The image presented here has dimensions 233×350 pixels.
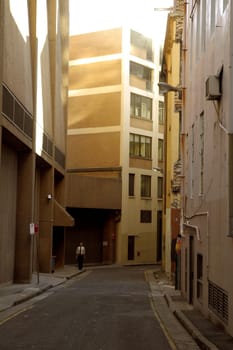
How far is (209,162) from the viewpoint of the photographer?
581 inches

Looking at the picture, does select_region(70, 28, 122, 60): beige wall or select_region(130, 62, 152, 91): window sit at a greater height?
select_region(70, 28, 122, 60): beige wall

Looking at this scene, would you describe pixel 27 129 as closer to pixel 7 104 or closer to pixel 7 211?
pixel 7 211

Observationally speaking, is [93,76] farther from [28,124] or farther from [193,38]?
[193,38]

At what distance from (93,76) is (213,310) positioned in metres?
42.6

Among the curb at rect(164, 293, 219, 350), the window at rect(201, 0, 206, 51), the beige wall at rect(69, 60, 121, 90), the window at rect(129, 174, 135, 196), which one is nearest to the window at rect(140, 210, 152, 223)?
the window at rect(129, 174, 135, 196)

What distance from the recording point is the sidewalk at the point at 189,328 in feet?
37.1

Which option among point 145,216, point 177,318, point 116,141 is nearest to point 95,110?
point 116,141

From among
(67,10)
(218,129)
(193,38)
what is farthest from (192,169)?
(67,10)

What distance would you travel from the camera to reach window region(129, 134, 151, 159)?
5453 centimetres

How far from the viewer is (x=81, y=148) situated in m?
54.9

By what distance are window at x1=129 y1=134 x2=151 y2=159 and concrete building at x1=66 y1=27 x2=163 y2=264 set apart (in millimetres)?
87

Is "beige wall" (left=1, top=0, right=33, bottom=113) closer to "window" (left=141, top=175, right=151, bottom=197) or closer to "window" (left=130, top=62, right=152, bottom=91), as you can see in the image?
"window" (left=130, top=62, right=152, bottom=91)

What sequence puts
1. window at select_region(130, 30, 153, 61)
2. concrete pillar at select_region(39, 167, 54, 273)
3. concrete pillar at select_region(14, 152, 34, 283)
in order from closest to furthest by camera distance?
concrete pillar at select_region(14, 152, 34, 283), concrete pillar at select_region(39, 167, 54, 273), window at select_region(130, 30, 153, 61)

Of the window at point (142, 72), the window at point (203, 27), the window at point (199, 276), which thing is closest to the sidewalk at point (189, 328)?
the window at point (199, 276)
